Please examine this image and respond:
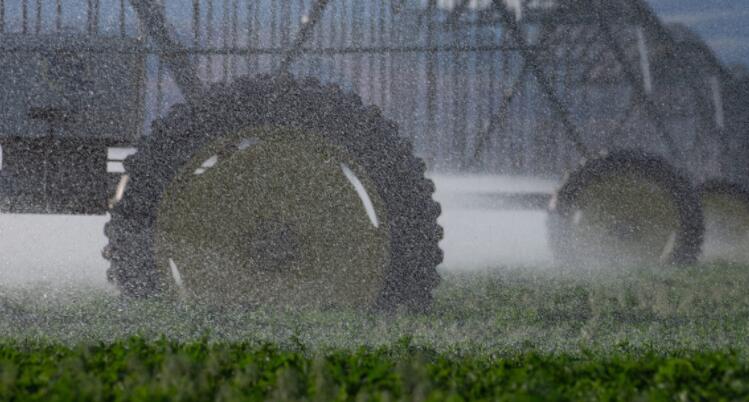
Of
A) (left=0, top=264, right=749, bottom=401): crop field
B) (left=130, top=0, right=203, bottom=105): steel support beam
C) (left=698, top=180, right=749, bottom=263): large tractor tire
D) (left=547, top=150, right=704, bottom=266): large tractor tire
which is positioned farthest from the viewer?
(left=698, top=180, right=749, bottom=263): large tractor tire

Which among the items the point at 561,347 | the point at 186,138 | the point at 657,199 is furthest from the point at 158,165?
the point at 657,199

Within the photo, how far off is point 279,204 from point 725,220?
593 centimetres

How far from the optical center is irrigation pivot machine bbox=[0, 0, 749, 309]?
5406 mm

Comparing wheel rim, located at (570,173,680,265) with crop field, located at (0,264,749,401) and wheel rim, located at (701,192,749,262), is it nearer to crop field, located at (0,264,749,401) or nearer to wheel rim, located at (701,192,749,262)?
crop field, located at (0,264,749,401)

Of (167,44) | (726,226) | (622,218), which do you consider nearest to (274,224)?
(167,44)

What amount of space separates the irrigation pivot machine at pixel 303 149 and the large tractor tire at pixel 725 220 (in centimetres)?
158

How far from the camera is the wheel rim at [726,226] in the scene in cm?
1008

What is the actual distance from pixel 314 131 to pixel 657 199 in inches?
150

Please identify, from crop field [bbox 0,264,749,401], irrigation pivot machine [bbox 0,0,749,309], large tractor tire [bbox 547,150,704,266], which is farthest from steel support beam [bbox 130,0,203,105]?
large tractor tire [bbox 547,150,704,266]

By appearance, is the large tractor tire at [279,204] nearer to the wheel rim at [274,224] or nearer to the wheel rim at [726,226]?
the wheel rim at [274,224]

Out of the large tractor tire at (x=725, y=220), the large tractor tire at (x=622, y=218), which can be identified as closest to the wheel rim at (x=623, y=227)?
the large tractor tire at (x=622, y=218)

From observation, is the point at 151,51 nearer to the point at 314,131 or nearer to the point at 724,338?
the point at 314,131

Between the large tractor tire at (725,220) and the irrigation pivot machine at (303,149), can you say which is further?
the large tractor tire at (725,220)

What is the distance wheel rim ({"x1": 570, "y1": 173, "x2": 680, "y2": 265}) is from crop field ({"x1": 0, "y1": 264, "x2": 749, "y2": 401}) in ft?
1.66
